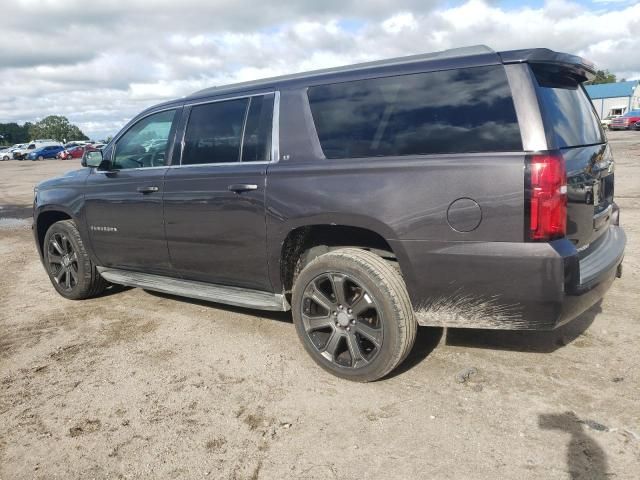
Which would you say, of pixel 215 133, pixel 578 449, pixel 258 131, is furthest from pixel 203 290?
pixel 578 449

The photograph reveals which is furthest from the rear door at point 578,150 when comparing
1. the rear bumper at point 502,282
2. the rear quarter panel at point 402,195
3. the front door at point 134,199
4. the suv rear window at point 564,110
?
the front door at point 134,199

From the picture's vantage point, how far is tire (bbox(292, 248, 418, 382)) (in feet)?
9.97

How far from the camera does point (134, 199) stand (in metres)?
4.38

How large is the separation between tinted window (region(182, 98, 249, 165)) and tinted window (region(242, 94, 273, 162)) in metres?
0.08

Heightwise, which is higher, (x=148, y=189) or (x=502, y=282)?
(x=148, y=189)

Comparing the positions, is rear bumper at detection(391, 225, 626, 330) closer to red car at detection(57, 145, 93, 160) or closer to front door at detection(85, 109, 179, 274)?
front door at detection(85, 109, 179, 274)

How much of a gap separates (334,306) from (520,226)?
4.06 feet

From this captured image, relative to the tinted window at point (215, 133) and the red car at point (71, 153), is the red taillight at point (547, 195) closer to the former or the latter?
the tinted window at point (215, 133)

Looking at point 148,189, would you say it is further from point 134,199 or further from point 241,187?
point 241,187

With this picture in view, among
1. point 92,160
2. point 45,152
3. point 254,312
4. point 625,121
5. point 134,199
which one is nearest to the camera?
point 134,199

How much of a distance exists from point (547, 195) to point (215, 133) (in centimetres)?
242

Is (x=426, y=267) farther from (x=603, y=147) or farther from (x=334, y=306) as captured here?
(x=603, y=147)

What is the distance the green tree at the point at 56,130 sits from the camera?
109500 mm

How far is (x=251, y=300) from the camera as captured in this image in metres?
3.77
